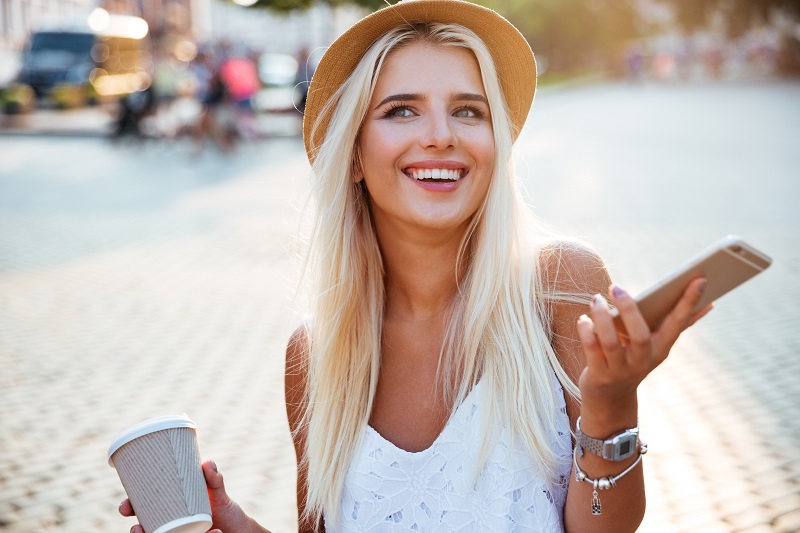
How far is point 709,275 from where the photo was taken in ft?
5.09

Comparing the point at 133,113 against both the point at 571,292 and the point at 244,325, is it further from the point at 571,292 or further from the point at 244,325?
the point at 571,292

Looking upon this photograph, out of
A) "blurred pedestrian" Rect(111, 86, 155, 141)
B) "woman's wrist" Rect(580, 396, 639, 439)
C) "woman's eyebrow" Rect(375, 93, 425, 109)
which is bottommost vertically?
"blurred pedestrian" Rect(111, 86, 155, 141)

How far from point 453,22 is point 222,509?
1.46 metres

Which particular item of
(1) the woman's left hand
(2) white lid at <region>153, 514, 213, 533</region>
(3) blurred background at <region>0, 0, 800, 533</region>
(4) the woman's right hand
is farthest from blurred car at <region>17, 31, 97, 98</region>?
(1) the woman's left hand

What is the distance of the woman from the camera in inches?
88.0

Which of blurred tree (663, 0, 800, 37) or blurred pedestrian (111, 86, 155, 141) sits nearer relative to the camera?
blurred pedestrian (111, 86, 155, 141)

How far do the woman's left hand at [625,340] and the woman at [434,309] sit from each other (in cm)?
33

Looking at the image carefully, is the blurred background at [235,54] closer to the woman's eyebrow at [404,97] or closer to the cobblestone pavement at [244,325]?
the woman's eyebrow at [404,97]

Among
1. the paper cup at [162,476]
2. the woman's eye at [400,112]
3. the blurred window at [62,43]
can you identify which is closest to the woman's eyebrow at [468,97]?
the woman's eye at [400,112]

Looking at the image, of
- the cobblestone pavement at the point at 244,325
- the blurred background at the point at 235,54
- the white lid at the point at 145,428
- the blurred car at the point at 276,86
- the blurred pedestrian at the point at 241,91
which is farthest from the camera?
the blurred car at the point at 276,86

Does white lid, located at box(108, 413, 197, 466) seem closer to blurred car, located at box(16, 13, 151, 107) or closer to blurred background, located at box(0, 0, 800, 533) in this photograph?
blurred background, located at box(0, 0, 800, 533)

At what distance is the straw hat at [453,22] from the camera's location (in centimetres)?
248

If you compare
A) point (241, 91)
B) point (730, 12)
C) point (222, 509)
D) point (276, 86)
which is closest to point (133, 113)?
point (241, 91)

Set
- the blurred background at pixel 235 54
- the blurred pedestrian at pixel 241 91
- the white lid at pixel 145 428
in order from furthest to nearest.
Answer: the blurred background at pixel 235 54 < the blurred pedestrian at pixel 241 91 < the white lid at pixel 145 428
